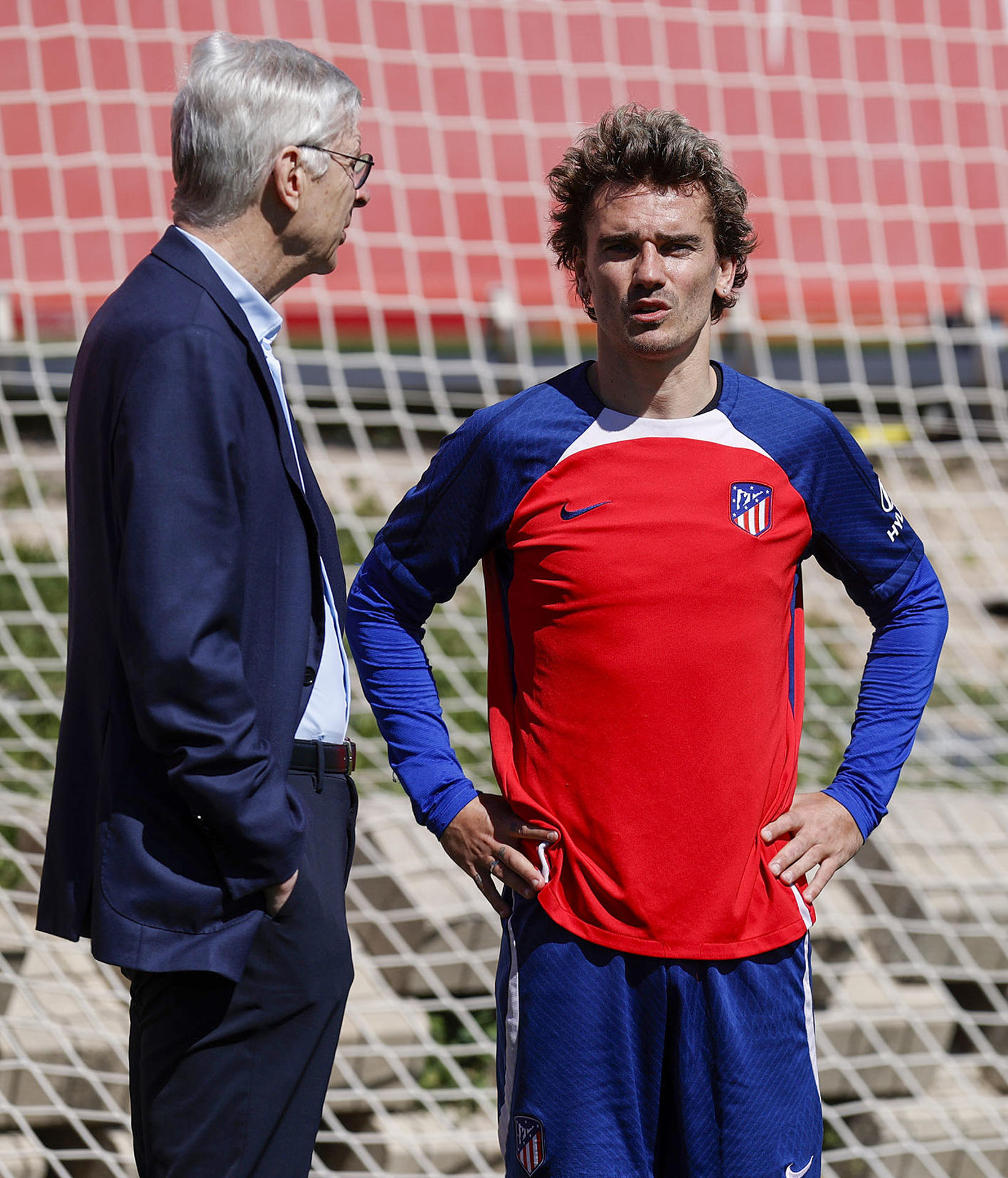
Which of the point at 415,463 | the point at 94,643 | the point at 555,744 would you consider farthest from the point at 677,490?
the point at 415,463

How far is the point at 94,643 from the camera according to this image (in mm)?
1251

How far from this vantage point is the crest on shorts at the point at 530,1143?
→ 4.42ft

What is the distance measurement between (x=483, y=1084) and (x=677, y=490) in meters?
1.72

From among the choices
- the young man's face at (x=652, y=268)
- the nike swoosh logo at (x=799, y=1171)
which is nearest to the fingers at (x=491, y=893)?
the nike swoosh logo at (x=799, y=1171)

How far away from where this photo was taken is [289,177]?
1247 millimetres

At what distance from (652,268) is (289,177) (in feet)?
1.22

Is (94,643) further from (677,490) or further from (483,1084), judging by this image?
(483,1084)

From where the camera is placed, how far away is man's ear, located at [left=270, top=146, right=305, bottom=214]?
48.8 inches

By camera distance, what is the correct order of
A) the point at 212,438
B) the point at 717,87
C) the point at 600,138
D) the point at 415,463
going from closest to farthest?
the point at 212,438 < the point at 600,138 < the point at 415,463 < the point at 717,87

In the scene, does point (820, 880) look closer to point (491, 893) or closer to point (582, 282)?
point (491, 893)

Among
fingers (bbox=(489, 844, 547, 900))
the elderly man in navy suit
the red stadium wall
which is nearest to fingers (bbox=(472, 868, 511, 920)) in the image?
fingers (bbox=(489, 844, 547, 900))

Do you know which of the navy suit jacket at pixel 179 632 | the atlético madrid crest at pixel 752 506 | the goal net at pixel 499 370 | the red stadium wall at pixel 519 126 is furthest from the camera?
the red stadium wall at pixel 519 126

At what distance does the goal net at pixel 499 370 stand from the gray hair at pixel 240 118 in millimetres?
1732

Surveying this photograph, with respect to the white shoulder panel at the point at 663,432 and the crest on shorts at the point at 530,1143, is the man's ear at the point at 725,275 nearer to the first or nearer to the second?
the white shoulder panel at the point at 663,432
